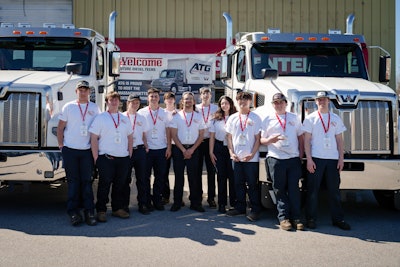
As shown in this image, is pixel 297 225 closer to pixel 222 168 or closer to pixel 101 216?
pixel 222 168

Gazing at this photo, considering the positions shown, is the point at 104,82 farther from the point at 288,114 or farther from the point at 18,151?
the point at 288,114

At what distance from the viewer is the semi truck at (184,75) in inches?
666

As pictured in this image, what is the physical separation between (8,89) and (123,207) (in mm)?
2212

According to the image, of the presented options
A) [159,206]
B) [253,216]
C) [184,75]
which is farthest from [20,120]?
[184,75]

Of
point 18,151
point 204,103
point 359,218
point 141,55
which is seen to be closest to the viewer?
point 18,151

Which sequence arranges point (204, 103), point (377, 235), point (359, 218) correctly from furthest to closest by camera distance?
point (204, 103) < point (359, 218) < point (377, 235)

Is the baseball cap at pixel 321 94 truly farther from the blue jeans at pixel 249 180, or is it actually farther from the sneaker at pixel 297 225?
the sneaker at pixel 297 225

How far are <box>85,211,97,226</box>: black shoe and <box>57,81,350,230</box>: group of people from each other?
0.5 inches

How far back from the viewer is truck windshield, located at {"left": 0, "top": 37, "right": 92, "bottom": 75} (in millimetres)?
8180

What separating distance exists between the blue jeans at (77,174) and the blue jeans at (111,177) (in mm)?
159

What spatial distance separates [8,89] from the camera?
21.5 ft

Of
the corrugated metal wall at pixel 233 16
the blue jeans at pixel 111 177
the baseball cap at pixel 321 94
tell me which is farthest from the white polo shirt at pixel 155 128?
the corrugated metal wall at pixel 233 16

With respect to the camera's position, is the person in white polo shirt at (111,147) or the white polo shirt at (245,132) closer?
the person in white polo shirt at (111,147)

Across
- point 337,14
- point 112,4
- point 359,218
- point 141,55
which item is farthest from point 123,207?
point 337,14
